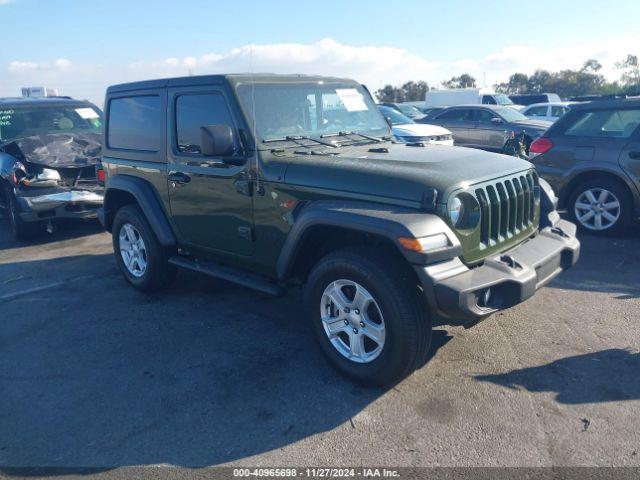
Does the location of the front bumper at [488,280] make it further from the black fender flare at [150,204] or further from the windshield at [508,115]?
the windshield at [508,115]

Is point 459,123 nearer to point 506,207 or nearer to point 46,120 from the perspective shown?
point 46,120

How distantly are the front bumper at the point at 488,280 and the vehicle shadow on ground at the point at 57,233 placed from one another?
6.51 metres

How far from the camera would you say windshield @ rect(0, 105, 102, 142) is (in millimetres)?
8594

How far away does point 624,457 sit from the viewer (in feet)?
9.55

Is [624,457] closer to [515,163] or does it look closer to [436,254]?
[436,254]

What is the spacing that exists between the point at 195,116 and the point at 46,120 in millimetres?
5446

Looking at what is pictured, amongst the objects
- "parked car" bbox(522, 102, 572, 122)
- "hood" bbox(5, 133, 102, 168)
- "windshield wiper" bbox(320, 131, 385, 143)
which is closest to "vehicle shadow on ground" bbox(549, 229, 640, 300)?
"windshield wiper" bbox(320, 131, 385, 143)

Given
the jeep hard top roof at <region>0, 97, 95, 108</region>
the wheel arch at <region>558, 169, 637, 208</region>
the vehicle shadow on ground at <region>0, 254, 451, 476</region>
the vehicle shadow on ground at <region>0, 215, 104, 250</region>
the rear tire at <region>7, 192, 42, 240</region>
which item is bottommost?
the vehicle shadow on ground at <region>0, 254, 451, 476</region>

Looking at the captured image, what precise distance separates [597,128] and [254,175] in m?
4.98

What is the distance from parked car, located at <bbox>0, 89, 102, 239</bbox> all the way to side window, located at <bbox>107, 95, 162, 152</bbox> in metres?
2.38

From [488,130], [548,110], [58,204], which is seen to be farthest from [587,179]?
[548,110]

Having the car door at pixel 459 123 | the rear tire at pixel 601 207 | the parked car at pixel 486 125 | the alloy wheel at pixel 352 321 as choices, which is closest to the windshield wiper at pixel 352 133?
the alloy wheel at pixel 352 321

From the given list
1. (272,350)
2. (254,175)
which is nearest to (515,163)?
(254,175)

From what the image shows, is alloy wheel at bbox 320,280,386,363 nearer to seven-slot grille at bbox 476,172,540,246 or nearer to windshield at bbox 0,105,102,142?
seven-slot grille at bbox 476,172,540,246
